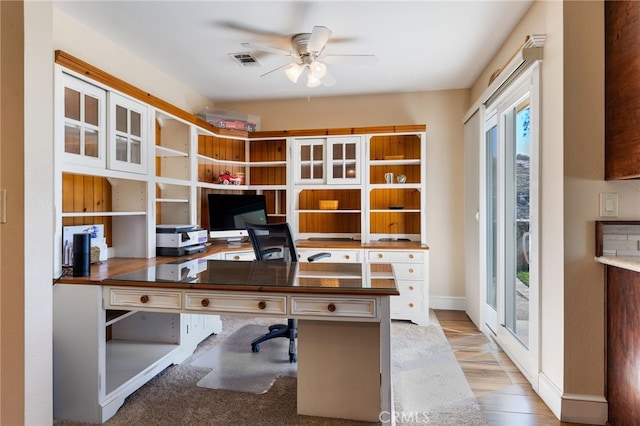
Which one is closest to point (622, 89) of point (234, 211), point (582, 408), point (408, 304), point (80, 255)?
point (582, 408)

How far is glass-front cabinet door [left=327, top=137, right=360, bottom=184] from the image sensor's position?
3914 millimetres

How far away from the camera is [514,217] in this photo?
Answer: 2.74m

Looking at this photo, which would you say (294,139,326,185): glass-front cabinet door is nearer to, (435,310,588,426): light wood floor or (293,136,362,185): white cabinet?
(293,136,362,185): white cabinet

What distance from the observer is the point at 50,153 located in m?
1.54

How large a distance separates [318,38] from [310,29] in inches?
12.8

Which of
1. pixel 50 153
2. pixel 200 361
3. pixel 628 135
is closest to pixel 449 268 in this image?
pixel 628 135

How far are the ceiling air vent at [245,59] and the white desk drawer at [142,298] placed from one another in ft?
7.10

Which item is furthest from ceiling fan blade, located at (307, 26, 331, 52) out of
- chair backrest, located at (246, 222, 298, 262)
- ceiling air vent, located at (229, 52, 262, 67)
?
chair backrest, located at (246, 222, 298, 262)

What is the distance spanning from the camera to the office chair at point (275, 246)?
2.68 m

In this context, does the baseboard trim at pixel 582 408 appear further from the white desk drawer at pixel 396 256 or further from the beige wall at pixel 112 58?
the beige wall at pixel 112 58

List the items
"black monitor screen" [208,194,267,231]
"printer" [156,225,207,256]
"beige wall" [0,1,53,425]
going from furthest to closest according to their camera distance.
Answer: "black monitor screen" [208,194,267,231]
"printer" [156,225,207,256]
"beige wall" [0,1,53,425]

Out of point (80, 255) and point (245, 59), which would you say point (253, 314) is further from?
point (245, 59)

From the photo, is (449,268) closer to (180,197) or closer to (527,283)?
(527,283)

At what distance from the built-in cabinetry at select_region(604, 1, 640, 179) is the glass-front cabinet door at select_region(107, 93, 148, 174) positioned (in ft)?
9.91
